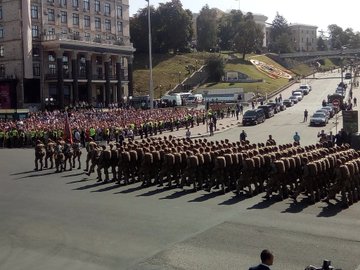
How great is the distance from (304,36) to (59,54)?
139m

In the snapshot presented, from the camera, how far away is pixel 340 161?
623 inches

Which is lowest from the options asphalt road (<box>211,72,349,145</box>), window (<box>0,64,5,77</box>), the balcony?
asphalt road (<box>211,72,349,145</box>)

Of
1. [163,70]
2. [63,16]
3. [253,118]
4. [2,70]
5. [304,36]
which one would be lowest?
[253,118]

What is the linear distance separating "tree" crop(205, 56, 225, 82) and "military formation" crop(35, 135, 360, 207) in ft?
244

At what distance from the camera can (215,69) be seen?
314 ft

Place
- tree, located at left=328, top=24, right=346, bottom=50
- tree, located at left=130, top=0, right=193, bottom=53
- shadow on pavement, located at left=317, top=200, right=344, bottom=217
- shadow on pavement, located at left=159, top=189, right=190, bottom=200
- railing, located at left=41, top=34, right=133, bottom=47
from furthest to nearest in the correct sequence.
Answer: tree, located at left=328, top=24, right=346, bottom=50 → tree, located at left=130, top=0, right=193, bottom=53 → railing, located at left=41, top=34, right=133, bottom=47 → shadow on pavement, located at left=159, top=189, right=190, bottom=200 → shadow on pavement, located at left=317, top=200, right=344, bottom=217

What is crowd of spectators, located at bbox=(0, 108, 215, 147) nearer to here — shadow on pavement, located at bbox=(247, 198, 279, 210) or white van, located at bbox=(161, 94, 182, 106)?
shadow on pavement, located at bbox=(247, 198, 279, 210)

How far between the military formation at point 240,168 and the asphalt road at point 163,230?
0.60m

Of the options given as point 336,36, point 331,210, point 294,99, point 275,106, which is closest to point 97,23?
point 294,99

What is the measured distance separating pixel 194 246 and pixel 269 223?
8.79 ft

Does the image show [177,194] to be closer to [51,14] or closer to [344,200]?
[344,200]

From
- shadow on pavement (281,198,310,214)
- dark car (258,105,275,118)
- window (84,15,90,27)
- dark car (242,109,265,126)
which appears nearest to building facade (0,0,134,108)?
window (84,15,90,27)

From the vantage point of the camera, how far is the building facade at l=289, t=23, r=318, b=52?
7218 inches

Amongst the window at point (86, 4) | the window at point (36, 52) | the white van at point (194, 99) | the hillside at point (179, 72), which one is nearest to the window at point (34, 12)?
the window at point (36, 52)
